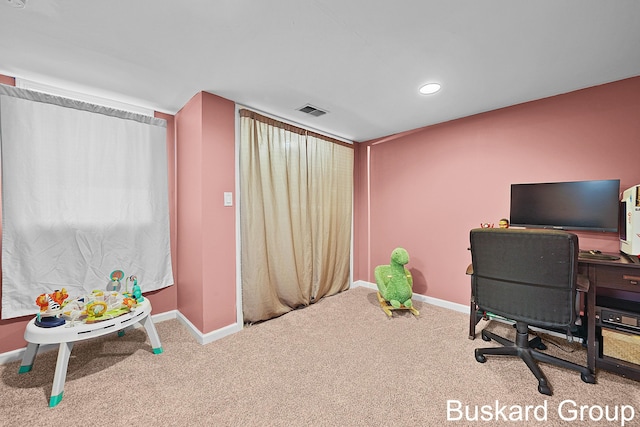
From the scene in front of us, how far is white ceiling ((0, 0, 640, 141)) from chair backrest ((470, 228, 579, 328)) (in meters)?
1.21

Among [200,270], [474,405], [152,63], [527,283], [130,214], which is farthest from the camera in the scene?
[130,214]

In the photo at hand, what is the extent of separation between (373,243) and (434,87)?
2245mm

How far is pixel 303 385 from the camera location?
67.1 inches

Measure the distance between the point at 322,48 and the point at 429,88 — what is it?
1.07 meters

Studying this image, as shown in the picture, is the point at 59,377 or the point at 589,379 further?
the point at 589,379

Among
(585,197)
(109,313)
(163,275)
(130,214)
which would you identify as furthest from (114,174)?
(585,197)

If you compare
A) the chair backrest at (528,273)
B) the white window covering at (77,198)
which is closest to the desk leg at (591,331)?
the chair backrest at (528,273)

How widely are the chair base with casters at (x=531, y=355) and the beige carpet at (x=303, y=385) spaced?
0.18 feet

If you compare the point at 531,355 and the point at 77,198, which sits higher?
the point at 77,198

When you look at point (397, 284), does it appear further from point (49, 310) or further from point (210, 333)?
point (49, 310)

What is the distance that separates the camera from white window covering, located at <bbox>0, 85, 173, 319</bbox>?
1.92 metres

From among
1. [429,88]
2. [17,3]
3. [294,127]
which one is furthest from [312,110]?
[17,3]

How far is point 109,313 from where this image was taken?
187cm

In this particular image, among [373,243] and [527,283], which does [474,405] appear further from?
[373,243]
